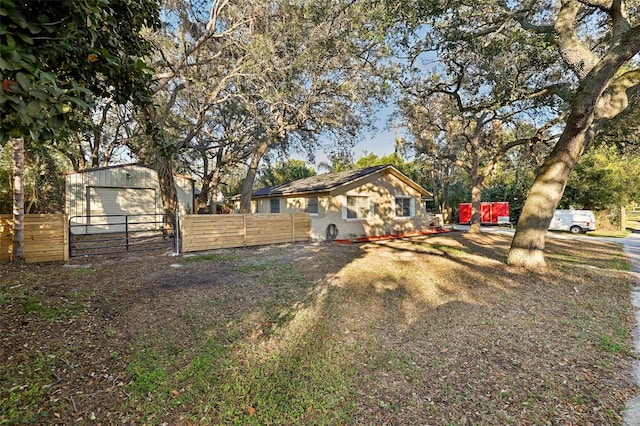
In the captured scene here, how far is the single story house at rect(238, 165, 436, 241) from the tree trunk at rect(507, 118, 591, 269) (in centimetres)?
786

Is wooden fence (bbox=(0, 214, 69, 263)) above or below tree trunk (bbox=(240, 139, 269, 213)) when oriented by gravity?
below

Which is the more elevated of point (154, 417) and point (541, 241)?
point (541, 241)

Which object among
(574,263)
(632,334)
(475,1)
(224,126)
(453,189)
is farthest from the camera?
(453,189)

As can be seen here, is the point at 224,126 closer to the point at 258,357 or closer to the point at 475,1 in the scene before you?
the point at 475,1

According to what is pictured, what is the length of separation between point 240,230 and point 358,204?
6.63 metres

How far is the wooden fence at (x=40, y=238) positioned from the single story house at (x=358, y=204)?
8.86 m

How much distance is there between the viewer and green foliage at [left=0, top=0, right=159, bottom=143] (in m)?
1.55

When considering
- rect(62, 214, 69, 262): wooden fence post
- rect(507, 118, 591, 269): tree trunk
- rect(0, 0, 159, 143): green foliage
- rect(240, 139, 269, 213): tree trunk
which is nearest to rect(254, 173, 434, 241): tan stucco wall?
rect(240, 139, 269, 213): tree trunk

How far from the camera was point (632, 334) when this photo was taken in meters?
4.15

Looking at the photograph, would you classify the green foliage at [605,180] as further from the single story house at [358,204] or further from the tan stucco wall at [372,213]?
the tan stucco wall at [372,213]

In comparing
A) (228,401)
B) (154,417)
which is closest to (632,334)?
(228,401)

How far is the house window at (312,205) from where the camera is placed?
580 inches

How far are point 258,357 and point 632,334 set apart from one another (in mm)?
5123

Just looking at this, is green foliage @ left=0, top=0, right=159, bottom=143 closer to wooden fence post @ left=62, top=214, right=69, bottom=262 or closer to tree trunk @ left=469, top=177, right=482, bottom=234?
wooden fence post @ left=62, top=214, right=69, bottom=262
